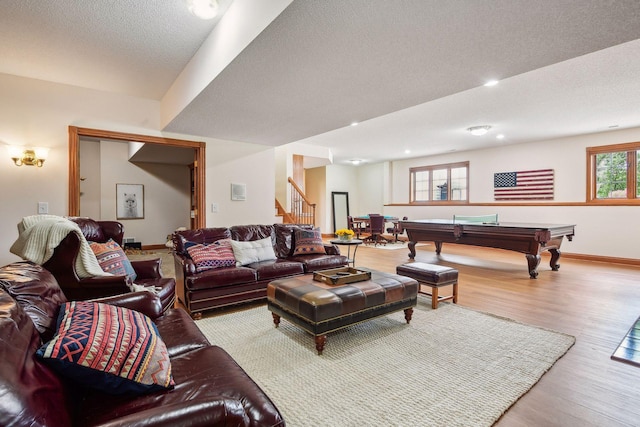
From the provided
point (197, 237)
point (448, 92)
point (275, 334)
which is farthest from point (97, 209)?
point (448, 92)

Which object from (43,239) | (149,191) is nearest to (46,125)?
(43,239)

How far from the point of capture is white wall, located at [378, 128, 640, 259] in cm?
593

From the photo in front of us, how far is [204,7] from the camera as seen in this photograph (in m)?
2.16

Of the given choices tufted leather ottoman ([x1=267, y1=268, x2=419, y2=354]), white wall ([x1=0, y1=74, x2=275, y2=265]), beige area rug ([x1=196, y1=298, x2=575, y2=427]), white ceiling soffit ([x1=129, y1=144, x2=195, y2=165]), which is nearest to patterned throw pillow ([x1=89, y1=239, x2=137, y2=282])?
beige area rug ([x1=196, y1=298, x2=575, y2=427])

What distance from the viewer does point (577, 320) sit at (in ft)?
9.87

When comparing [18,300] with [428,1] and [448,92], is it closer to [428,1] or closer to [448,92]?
[428,1]

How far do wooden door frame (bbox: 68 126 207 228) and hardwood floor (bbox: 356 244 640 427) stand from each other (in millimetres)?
3136

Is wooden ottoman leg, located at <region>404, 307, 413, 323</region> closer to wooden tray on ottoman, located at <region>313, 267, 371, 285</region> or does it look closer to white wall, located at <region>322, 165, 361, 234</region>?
wooden tray on ottoman, located at <region>313, 267, 371, 285</region>

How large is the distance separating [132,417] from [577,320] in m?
3.79

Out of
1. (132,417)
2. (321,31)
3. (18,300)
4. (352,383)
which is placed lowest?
(352,383)

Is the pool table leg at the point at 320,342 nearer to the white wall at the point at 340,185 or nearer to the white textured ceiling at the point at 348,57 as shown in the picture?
the white textured ceiling at the point at 348,57

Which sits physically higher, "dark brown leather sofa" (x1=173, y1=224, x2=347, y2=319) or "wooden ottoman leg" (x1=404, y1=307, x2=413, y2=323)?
"dark brown leather sofa" (x1=173, y1=224, x2=347, y2=319)

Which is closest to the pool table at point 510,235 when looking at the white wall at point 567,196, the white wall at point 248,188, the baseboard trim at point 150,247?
the white wall at point 567,196

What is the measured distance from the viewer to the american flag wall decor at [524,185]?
702 centimetres
